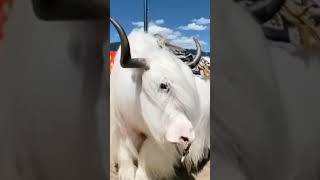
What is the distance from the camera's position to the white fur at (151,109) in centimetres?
242

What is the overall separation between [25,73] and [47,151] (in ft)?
1.04

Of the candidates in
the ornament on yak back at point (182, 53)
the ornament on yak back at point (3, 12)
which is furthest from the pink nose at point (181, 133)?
the ornament on yak back at point (3, 12)

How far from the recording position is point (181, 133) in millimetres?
2100

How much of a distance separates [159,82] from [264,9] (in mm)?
977

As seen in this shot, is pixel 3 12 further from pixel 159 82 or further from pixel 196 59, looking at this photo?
pixel 196 59

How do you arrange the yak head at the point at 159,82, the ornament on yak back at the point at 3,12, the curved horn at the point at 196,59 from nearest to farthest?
the ornament on yak back at the point at 3,12
the yak head at the point at 159,82
the curved horn at the point at 196,59

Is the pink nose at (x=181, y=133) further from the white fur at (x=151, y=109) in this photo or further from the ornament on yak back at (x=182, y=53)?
the ornament on yak back at (x=182, y=53)

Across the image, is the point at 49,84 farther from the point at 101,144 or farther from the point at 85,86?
the point at 101,144

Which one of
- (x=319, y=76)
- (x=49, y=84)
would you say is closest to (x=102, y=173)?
(x=49, y=84)

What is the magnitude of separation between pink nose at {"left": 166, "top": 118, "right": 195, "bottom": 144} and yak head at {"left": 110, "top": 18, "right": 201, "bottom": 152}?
6cm

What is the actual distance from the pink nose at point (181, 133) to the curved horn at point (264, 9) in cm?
69

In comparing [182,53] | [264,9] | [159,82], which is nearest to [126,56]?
[159,82]

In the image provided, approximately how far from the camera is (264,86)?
1645mm

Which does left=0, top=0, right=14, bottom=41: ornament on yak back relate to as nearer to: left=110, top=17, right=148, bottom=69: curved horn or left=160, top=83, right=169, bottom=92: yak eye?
left=110, top=17, right=148, bottom=69: curved horn
